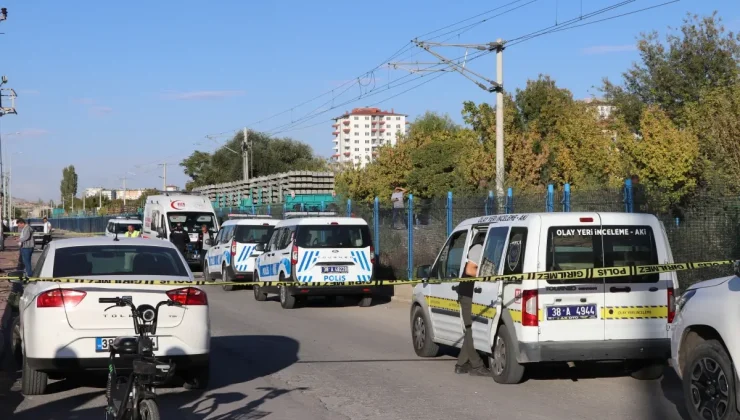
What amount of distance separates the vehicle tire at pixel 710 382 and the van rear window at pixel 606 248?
7.30 ft

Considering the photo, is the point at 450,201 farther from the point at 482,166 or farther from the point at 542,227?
the point at 482,166

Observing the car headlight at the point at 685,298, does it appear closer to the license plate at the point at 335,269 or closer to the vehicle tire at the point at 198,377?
the vehicle tire at the point at 198,377

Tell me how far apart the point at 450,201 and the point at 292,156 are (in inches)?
3367

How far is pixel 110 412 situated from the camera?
7145 millimetres

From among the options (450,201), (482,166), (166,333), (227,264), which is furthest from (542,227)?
(482,166)

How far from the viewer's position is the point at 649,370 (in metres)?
10.7

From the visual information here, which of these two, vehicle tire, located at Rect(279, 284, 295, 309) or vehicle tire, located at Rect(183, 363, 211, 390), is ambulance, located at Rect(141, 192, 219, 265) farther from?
vehicle tire, located at Rect(183, 363, 211, 390)

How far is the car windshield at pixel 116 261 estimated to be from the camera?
1002 cm

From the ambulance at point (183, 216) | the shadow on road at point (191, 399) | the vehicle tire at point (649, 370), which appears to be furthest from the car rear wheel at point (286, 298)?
the ambulance at point (183, 216)

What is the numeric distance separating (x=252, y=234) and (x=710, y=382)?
63.0ft

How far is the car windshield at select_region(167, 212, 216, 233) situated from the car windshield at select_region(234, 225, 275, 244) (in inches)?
369

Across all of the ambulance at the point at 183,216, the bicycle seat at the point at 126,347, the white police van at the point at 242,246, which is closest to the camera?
the bicycle seat at the point at 126,347

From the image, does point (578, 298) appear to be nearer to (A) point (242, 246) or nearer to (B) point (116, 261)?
(B) point (116, 261)

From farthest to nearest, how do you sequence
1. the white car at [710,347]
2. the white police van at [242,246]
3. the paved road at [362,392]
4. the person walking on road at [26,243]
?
the person walking on road at [26,243] → the white police van at [242,246] → the paved road at [362,392] → the white car at [710,347]
